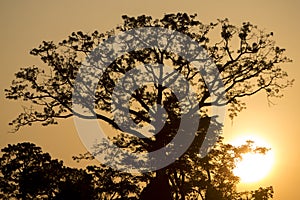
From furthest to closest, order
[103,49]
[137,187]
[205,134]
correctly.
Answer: [137,187] → [205,134] → [103,49]

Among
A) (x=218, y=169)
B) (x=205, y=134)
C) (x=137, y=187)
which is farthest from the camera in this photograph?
(x=218, y=169)

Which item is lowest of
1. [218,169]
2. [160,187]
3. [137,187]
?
[160,187]

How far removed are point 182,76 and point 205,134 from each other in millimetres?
5472

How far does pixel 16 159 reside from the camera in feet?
211

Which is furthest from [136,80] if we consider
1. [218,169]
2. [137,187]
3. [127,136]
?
[218,169]

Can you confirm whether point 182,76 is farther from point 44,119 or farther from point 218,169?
point 218,169

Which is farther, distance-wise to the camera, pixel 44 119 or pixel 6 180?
pixel 6 180

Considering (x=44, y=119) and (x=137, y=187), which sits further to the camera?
(x=137, y=187)

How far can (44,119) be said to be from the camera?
157 feet

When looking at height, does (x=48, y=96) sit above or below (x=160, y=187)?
above

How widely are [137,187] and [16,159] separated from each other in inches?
595

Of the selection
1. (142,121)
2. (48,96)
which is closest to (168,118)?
(142,121)

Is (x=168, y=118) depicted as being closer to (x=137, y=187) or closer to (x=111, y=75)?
(x=111, y=75)

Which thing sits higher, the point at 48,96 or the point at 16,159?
the point at 16,159
